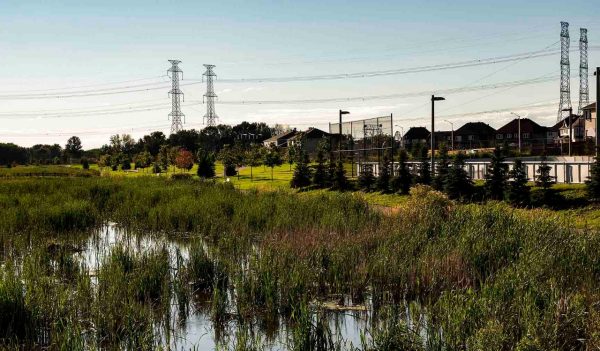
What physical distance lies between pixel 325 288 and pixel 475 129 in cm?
10711

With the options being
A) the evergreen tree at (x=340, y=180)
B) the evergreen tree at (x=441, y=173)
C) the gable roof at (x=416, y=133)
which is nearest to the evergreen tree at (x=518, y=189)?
the evergreen tree at (x=441, y=173)

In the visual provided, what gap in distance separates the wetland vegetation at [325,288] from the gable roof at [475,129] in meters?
97.5

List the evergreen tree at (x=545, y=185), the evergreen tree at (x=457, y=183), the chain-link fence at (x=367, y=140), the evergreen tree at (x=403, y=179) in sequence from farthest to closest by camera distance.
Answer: the chain-link fence at (x=367, y=140) < the evergreen tree at (x=403, y=179) < the evergreen tree at (x=457, y=183) < the evergreen tree at (x=545, y=185)

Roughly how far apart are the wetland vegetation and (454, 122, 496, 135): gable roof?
320ft

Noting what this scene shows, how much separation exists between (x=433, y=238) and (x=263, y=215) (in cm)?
787

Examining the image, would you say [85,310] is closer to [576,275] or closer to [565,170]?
[576,275]

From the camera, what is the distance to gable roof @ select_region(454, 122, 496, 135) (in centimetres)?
11256

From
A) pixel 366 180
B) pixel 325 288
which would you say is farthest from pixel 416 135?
pixel 325 288

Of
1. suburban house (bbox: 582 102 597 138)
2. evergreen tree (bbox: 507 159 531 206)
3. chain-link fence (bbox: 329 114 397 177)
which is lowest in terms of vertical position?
evergreen tree (bbox: 507 159 531 206)

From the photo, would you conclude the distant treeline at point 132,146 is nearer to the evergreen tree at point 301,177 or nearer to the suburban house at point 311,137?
the suburban house at point 311,137

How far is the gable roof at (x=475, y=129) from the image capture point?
112562 mm

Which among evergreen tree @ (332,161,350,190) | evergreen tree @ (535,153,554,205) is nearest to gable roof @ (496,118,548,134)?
evergreen tree @ (332,161,350,190)

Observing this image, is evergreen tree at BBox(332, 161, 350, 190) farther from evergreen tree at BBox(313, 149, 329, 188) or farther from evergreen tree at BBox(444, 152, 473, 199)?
evergreen tree at BBox(444, 152, 473, 199)

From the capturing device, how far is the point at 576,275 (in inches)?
464
